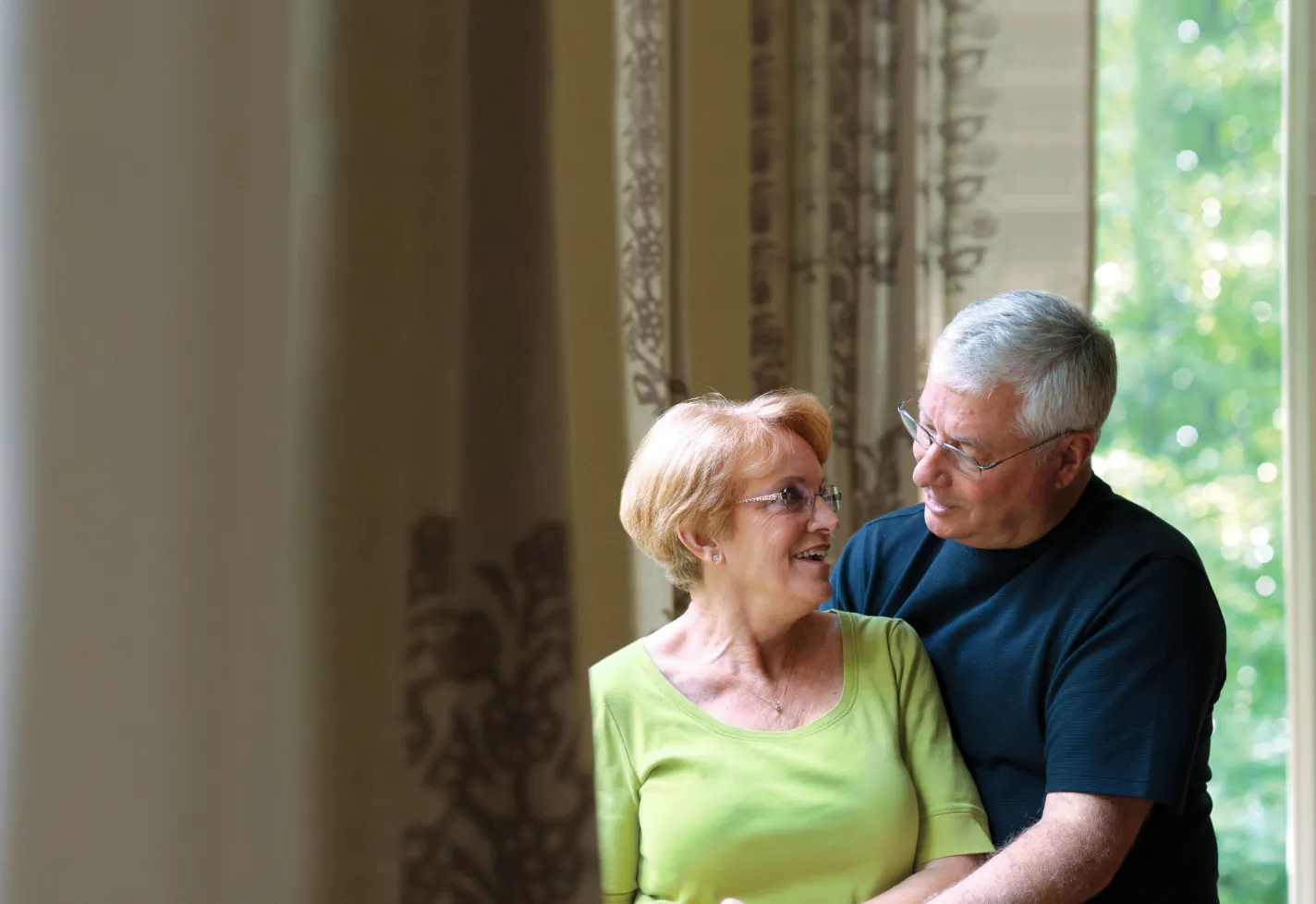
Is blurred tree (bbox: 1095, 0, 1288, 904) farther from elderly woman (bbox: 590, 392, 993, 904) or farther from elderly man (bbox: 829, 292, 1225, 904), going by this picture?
elderly woman (bbox: 590, 392, 993, 904)

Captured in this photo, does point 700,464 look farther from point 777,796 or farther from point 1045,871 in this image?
point 1045,871

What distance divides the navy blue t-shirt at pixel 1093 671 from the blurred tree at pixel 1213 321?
61.9 inches

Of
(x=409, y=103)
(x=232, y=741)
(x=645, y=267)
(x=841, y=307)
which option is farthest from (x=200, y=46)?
(x=841, y=307)

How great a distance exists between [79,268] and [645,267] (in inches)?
71.2

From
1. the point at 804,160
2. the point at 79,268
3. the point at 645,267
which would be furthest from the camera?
the point at 804,160

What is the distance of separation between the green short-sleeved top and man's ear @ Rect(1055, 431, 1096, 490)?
0.35m

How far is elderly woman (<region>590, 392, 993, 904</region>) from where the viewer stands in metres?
1.67

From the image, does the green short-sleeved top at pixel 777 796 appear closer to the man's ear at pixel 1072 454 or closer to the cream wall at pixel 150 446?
Answer: the man's ear at pixel 1072 454

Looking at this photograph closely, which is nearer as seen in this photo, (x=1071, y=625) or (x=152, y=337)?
(x=152, y=337)

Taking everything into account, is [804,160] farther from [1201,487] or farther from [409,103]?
[409,103]

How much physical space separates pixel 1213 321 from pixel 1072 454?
171cm

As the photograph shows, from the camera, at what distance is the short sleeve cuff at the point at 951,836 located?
170 centimetres

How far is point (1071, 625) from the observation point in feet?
5.69

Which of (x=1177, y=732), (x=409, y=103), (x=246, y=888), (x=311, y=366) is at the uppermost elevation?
(x=409, y=103)
